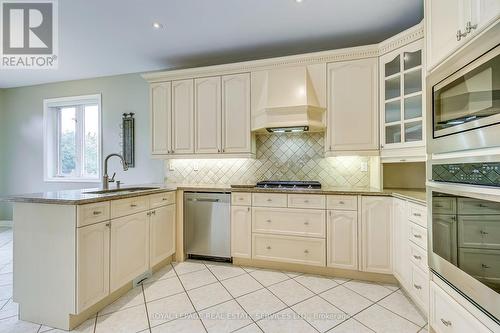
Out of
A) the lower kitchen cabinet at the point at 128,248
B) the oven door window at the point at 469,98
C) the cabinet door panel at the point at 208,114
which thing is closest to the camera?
the oven door window at the point at 469,98

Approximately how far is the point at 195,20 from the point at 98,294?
104 inches

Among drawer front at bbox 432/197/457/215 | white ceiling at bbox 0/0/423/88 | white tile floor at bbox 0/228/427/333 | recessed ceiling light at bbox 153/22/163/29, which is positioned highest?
white ceiling at bbox 0/0/423/88

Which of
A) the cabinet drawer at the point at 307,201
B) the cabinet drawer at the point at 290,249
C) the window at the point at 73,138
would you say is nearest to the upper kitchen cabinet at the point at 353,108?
the cabinet drawer at the point at 307,201

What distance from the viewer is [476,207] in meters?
1.10

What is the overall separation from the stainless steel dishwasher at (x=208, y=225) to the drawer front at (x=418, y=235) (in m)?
1.79

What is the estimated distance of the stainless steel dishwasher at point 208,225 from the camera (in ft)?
9.46

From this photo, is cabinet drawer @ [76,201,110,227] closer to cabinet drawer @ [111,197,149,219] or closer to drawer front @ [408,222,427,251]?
cabinet drawer @ [111,197,149,219]

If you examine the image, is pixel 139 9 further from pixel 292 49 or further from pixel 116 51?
pixel 292 49

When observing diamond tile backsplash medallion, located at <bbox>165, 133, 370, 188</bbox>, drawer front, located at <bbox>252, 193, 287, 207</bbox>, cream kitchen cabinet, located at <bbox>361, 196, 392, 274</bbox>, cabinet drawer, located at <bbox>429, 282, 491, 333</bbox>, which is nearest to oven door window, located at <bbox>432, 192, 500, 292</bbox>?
cabinet drawer, located at <bbox>429, 282, 491, 333</bbox>

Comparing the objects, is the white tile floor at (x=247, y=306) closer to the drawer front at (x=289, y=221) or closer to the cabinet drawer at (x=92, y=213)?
the drawer front at (x=289, y=221)

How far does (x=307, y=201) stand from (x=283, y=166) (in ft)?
2.45

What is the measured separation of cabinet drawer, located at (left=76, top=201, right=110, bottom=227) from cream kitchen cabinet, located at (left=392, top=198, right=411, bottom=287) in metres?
2.51

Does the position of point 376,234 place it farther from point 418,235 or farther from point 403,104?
point 403,104

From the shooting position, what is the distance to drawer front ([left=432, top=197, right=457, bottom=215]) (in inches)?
49.9
